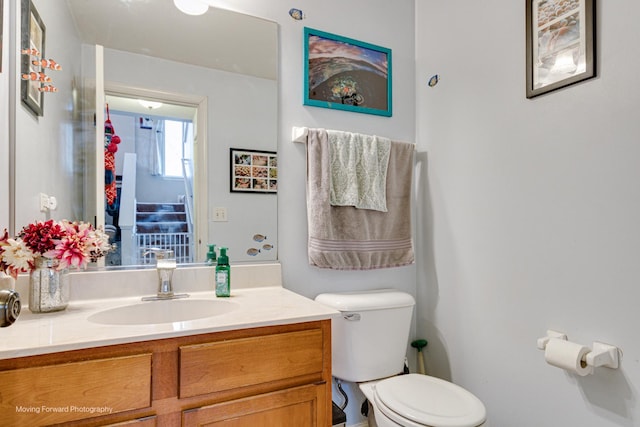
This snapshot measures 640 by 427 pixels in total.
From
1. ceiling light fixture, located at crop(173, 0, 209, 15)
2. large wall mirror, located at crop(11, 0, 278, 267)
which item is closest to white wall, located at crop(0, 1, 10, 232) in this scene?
large wall mirror, located at crop(11, 0, 278, 267)

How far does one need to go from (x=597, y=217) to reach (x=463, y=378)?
92 centimetres

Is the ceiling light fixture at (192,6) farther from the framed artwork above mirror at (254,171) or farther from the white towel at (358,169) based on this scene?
the white towel at (358,169)

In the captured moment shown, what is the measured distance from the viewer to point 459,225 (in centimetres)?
172

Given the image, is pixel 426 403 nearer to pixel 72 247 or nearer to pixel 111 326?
pixel 111 326

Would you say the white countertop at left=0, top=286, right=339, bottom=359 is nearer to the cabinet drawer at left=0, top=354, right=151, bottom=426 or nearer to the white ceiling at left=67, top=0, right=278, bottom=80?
the cabinet drawer at left=0, top=354, right=151, bottom=426

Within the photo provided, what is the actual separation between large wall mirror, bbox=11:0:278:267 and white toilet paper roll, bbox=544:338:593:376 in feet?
3.54

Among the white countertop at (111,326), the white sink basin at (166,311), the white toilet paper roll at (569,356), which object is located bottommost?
the white toilet paper roll at (569,356)

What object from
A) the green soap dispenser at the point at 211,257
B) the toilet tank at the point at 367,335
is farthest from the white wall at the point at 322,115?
the green soap dispenser at the point at 211,257

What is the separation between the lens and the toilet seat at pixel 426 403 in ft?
3.91

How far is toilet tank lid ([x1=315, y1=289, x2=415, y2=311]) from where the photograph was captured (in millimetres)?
1538

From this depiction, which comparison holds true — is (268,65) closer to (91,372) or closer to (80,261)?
(80,261)

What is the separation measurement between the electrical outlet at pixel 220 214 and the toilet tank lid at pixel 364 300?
1.76 feet

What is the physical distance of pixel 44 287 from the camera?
3.63 ft

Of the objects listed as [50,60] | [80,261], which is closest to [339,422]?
[80,261]
